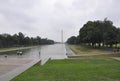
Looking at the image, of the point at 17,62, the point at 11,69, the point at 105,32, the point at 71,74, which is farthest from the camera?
the point at 105,32

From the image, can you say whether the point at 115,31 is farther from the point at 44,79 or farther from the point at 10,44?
the point at 10,44

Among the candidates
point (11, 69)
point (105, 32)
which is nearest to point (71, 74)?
point (11, 69)

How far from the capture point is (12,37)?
115m

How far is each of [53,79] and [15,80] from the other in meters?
2.05

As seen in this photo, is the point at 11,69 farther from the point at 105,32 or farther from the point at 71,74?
the point at 105,32

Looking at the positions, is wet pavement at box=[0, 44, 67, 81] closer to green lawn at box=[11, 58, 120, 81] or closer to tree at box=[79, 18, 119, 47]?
green lawn at box=[11, 58, 120, 81]

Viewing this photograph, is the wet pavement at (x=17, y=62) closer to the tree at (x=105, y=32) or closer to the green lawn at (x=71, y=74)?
the green lawn at (x=71, y=74)

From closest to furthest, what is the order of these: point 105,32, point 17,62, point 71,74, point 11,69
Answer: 1. point 71,74
2. point 11,69
3. point 17,62
4. point 105,32

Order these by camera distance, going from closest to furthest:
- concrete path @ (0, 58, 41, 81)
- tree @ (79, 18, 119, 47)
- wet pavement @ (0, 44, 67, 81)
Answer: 1. concrete path @ (0, 58, 41, 81)
2. wet pavement @ (0, 44, 67, 81)
3. tree @ (79, 18, 119, 47)

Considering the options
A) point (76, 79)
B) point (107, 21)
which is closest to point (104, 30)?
point (107, 21)

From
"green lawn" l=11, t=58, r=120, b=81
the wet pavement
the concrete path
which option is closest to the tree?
the wet pavement

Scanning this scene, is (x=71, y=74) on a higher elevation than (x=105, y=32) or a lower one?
lower

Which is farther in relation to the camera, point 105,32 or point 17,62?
point 105,32

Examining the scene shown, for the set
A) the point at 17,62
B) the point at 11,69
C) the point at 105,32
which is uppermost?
the point at 105,32
